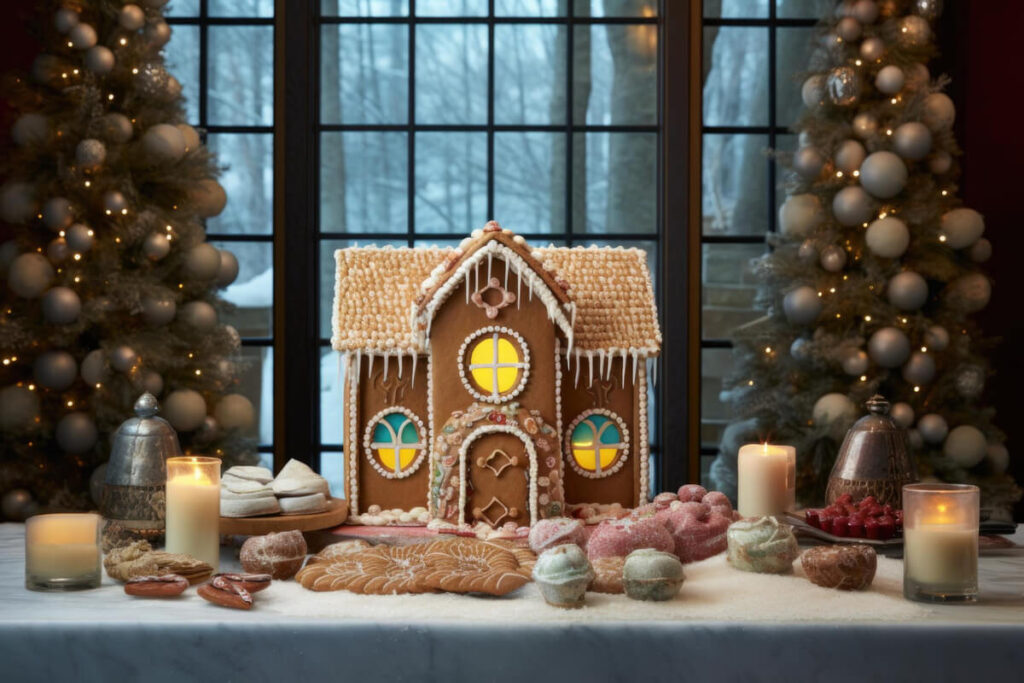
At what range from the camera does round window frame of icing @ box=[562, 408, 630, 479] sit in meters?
2.80

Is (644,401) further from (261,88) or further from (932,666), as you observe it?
(261,88)

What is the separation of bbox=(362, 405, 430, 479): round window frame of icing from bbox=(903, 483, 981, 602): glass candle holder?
3.88 ft

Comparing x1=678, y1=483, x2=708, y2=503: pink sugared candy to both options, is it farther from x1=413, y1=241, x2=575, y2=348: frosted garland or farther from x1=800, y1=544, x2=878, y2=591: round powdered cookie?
x1=800, y1=544, x2=878, y2=591: round powdered cookie

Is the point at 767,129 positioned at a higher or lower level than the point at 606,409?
higher

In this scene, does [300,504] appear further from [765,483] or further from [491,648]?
[765,483]

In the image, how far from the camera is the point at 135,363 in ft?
13.5

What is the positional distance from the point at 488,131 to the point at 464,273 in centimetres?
248

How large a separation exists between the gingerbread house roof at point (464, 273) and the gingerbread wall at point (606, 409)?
8cm

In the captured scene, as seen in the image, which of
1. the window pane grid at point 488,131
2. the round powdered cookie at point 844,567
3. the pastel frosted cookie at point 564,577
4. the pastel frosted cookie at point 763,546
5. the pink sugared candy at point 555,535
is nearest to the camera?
the pastel frosted cookie at point 564,577

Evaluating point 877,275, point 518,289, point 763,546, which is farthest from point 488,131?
point 763,546

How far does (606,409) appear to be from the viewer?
281cm

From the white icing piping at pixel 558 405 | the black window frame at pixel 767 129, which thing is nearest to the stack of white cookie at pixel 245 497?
the white icing piping at pixel 558 405

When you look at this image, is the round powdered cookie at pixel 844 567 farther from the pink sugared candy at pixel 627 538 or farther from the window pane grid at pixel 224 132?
the window pane grid at pixel 224 132

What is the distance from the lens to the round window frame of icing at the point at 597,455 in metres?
2.80
